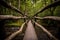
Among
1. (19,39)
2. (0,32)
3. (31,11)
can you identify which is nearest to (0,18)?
(0,32)

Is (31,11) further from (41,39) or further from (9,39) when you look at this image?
(9,39)

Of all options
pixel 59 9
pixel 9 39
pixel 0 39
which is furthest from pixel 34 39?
pixel 59 9

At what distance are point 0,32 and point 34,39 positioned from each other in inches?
34.8

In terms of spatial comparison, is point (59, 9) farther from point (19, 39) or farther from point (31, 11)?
point (31, 11)

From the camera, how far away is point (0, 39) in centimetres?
145

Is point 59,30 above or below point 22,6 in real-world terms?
below

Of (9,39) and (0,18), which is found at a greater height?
(0,18)

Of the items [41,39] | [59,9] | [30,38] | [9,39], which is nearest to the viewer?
[30,38]

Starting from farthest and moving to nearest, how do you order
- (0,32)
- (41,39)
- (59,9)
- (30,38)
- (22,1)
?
(22,1)
(59,9)
(41,39)
(0,32)
(30,38)

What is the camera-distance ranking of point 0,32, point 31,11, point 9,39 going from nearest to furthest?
point 9,39 < point 0,32 < point 31,11

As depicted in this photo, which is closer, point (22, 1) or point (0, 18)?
A: point (0, 18)

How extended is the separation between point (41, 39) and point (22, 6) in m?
7.09

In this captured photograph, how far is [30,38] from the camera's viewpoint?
0.90 metres

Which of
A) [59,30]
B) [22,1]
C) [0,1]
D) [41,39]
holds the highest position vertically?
[22,1]
